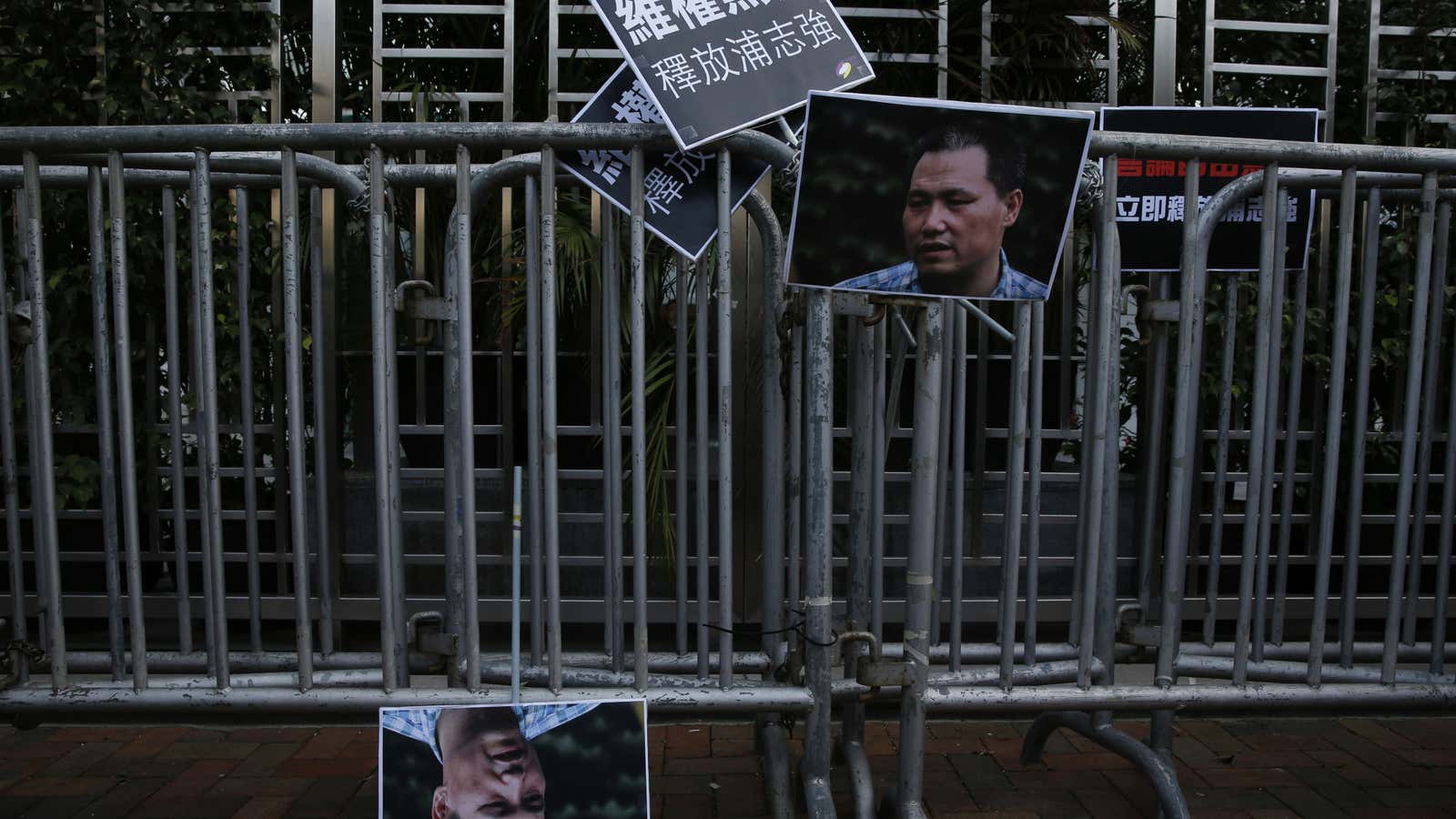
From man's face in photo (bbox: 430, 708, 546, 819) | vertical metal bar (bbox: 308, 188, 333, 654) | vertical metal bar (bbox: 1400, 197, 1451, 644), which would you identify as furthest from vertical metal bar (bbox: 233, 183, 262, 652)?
vertical metal bar (bbox: 1400, 197, 1451, 644)

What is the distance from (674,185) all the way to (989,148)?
746 millimetres

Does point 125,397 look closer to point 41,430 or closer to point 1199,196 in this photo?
point 41,430

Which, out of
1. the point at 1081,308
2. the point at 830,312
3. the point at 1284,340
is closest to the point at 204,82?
the point at 830,312

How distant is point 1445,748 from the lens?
3939mm

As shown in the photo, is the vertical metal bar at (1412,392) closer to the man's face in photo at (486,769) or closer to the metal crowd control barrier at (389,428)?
the metal crowd control barrier at (389,428)

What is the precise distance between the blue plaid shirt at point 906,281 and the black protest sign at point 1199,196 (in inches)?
45.2

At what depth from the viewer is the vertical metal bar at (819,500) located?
2604 millimetres

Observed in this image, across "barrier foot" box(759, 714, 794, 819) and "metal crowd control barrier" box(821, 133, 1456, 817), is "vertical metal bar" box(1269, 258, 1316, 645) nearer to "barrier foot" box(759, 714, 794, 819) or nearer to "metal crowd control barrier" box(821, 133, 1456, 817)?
"metal crowd control barrier" box(821, 133, 1456, 817)

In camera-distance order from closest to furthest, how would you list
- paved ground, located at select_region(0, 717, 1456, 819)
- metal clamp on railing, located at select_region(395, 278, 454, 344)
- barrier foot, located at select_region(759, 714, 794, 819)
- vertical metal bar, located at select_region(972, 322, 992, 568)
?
metal clamp on railing, located at select_region(395, 278, 454, 344), barrier foot, located at select_region(759, 714, 794, 819), paved ground, located at select_region(0, 717, 1456, 819), vertical metal bar, located at select_region(972, 322, 992, 568)

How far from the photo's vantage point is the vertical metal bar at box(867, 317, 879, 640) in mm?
2756

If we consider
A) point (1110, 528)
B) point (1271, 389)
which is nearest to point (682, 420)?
point (1110, 528)

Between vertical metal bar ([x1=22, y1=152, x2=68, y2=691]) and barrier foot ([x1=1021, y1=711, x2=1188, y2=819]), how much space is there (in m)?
2.59

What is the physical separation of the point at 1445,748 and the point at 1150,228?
2.13 meters

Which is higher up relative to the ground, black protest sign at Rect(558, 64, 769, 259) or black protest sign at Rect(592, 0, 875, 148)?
black protest sign at Rect(592, 0, 875, 148)
